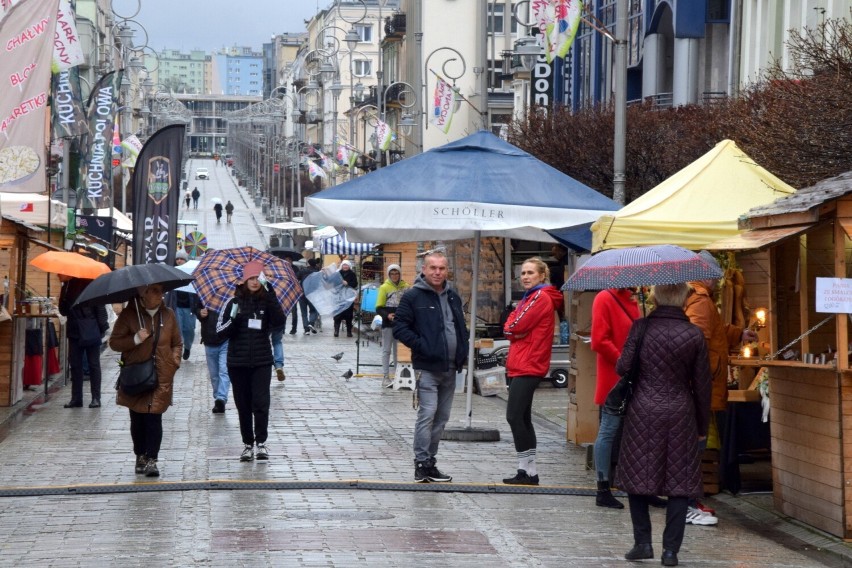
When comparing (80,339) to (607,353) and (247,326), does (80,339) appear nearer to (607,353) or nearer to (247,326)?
(247,326)

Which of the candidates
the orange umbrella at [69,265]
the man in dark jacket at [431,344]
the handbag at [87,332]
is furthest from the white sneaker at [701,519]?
the handbag at [87,332]

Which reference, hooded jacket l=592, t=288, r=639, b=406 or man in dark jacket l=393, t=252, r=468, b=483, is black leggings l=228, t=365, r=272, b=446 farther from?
hooded jacket l=592, t=288, r=639, b=406

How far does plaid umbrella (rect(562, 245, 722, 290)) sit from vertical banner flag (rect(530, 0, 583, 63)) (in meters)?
8.86

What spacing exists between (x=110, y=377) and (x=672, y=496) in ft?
49.0

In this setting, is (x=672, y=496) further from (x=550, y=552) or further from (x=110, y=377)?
(x=110, y=377)

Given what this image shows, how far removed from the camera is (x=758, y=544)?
9.61 m

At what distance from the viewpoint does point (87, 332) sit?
1752 cm

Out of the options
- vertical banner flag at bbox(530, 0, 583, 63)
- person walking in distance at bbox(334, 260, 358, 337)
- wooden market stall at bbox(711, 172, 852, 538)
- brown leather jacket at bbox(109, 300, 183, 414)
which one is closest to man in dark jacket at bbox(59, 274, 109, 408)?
brown leather jacket at bbox(109, 300, 183, 414)

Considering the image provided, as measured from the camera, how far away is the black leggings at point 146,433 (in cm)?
1180

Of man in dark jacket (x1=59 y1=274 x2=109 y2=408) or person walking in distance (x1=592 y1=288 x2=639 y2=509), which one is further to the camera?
man in dark jacket (x1=59 y1=274 x2=109 y2=408)

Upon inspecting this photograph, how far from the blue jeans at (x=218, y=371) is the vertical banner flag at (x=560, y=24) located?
17.2ft

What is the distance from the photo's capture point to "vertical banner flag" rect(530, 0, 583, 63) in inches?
742

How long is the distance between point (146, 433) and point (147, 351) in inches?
25.0

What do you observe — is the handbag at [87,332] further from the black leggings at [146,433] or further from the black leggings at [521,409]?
the black leggings at [521,409]
